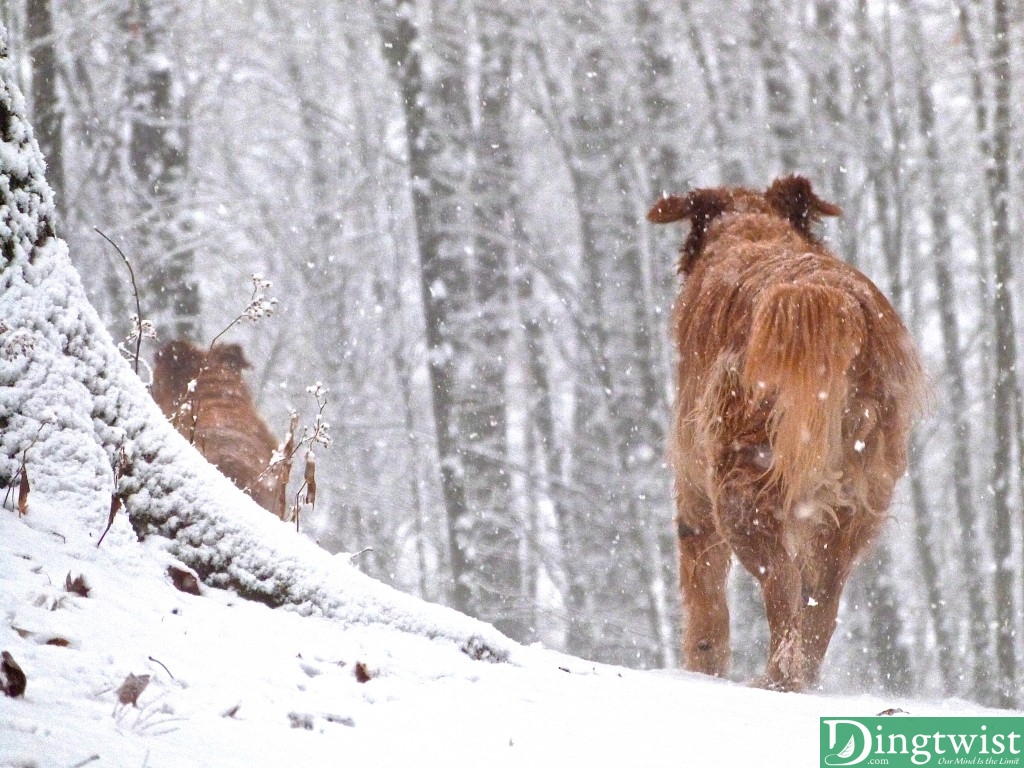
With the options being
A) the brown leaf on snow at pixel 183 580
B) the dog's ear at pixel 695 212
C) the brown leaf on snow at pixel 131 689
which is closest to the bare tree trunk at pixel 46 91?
the dog's ear at pixel 695 212

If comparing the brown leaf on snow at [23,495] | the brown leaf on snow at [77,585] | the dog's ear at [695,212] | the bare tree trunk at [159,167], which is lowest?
the brown leaf on snow at [77,585]

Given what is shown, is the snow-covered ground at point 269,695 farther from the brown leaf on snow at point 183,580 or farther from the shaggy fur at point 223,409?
the shaggy fur at point 223,409

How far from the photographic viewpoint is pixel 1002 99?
477 inches

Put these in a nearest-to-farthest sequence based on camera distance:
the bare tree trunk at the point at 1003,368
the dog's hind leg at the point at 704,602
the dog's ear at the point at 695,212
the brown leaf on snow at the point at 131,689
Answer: the brown leaf on snow at the point at 131,689 < the dog's hind leg at the point at 704,602 < the dog's ear at the point at 695,212 < the bare tree trunk at the point at 1003,368

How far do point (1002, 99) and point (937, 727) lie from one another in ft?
35.2

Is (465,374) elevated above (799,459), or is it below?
above

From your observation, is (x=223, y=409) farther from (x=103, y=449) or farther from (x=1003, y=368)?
(x=1003, y=368)

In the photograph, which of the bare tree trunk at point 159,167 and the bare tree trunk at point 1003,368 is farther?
the bare tree trunk at point 1003,368

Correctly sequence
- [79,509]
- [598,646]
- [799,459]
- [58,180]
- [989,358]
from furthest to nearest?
[989,358] → [598,646] → [58,180] → [799,459] → [79,509]

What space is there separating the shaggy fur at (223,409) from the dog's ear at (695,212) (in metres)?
2.86

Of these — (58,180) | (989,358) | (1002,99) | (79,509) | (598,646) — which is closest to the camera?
(79,509)

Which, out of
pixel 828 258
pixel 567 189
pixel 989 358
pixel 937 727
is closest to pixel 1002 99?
pixel 989 358

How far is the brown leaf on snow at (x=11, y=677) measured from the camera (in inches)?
71.9

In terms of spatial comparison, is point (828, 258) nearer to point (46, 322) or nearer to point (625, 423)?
point (46, 322)
